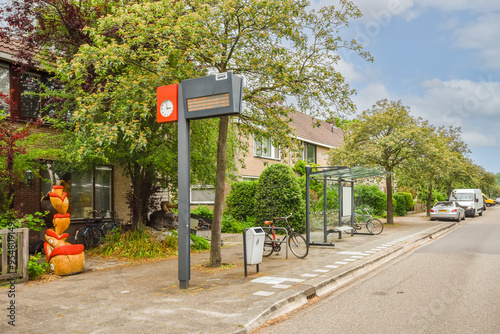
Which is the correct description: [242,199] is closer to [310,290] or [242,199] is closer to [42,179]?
[42,179]

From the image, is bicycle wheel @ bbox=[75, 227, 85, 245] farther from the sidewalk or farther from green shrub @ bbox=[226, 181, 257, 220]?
green shrub @ bbox=[226, 181, 257, 220]

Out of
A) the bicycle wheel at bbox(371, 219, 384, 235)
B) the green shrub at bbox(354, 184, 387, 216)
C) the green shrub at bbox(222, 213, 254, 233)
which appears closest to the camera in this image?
the bicycle wheel at bbox(371, 219, 384, 235)

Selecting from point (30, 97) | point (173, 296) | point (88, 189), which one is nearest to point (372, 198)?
point (88, 189)

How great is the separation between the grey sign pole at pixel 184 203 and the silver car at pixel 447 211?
80.9 ft

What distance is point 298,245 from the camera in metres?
11.5

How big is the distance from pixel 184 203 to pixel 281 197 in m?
10.9

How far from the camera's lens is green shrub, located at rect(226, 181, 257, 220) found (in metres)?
21.5

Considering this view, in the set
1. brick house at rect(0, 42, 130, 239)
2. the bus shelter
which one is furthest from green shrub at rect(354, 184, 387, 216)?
brick house at rect(0, 42, 130, 239)

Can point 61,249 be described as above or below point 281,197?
below

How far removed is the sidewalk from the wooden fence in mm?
317

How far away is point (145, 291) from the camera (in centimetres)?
747

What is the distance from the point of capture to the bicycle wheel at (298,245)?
442 inches

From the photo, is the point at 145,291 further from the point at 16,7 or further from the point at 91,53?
the point at 16,7

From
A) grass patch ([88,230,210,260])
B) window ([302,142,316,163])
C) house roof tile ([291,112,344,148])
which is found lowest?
grass patch ([88,230,210,260])
